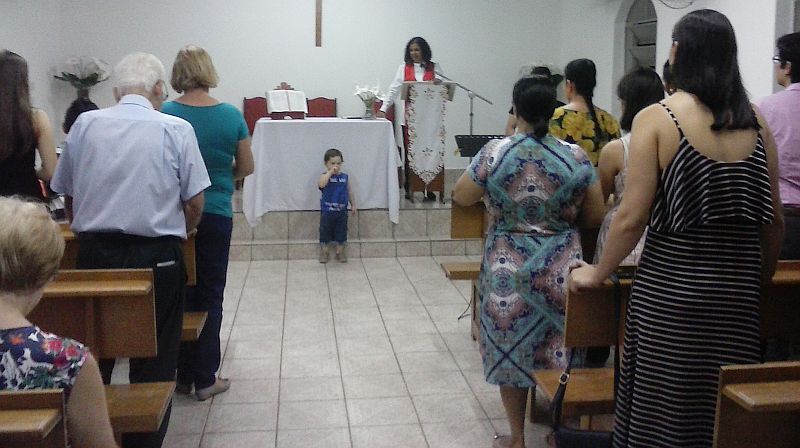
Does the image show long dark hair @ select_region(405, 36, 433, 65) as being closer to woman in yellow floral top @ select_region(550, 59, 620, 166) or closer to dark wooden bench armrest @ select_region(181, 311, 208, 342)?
woman in yellow floral top @ select_region(550, 59, 620, 166)

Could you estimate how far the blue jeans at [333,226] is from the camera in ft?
19.8

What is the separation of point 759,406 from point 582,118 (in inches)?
74.2

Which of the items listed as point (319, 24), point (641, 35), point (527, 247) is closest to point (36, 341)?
point (527, 247)

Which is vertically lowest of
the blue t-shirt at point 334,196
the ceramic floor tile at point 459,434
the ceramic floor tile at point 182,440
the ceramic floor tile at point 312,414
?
the ceramic floor tile at point 182,440

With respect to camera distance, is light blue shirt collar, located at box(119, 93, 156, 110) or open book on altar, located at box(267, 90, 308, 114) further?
open book on altar, located at box(267, 90, 308, 114)

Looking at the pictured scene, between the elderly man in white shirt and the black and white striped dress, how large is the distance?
146 centimetres

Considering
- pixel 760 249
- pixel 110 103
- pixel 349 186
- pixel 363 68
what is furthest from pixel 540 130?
pixel 110 103

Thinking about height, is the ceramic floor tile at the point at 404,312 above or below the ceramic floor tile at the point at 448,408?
above

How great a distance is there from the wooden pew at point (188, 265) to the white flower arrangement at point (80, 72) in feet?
17.4

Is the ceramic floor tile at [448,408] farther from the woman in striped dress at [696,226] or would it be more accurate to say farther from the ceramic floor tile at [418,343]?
the woman in striped dress at [696,226]

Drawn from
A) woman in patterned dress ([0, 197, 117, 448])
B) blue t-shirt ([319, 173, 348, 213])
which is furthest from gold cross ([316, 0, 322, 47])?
woman in patterned dress ([0, 197, 117, 448])

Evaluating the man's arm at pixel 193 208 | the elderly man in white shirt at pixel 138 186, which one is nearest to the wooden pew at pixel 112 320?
the elderly man in white shirt at pixel 138 186

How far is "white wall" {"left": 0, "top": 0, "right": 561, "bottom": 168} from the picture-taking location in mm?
8375

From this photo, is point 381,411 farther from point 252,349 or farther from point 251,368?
point 252,349
